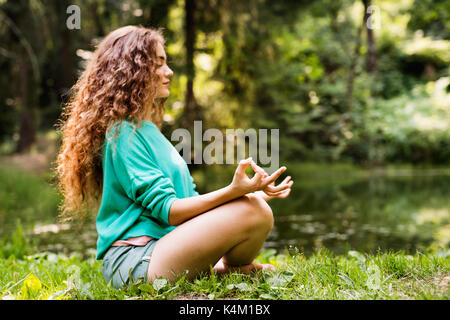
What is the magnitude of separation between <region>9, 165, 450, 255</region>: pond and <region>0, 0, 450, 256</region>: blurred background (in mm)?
29

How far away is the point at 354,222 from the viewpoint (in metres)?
5.90

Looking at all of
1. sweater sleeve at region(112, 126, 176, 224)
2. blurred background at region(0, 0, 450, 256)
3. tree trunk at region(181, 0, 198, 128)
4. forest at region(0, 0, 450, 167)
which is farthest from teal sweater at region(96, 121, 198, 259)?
tree trunk at region(181, 0, 198, 128)

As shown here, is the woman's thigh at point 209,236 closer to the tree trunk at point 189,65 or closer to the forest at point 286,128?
the forest at point 286,128

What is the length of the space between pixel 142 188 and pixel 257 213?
0.46 m

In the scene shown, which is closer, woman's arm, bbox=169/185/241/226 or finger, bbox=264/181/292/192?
woman's arm, bbox=169/185/241/226

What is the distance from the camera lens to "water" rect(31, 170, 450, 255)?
4629 millimetres

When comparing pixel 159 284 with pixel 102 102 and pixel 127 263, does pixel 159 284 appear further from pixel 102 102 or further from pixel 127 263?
pixel 102 102

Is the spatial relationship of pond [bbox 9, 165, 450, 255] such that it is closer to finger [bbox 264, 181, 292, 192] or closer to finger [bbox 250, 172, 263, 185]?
finger [bbox 264, 181, 292, 192]

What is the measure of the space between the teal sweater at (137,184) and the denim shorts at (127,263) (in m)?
0.05

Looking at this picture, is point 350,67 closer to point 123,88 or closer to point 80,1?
point 80,1

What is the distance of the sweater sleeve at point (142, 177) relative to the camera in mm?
1671

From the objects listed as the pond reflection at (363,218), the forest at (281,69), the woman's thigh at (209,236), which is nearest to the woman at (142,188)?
the woman's thigh at (209,236)

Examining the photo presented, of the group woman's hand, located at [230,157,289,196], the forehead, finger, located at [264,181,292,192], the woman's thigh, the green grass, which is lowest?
the green grass

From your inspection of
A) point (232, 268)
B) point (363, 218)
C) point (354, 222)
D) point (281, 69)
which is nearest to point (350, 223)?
point (354, 222)
